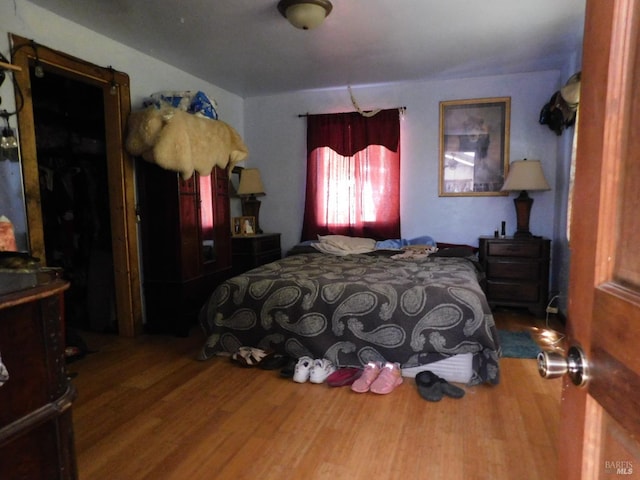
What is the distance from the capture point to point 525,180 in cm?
355

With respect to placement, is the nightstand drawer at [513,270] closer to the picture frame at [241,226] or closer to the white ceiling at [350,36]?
the white ceiling at [350,36]

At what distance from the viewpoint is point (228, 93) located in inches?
175

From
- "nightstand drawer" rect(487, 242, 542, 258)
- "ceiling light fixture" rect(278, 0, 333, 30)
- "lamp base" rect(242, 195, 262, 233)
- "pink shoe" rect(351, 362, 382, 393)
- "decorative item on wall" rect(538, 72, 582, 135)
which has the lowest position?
"pink shoe" rect(351, 362, 382, 393)

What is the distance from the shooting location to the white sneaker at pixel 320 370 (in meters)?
2.30

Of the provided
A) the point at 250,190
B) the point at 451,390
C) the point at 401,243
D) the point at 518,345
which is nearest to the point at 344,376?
the point at 451,390

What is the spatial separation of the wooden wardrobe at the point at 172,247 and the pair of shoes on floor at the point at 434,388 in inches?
77.6

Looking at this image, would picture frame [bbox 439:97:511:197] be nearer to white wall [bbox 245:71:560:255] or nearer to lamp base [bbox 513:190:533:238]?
white wall [bbox 245:71:560:255]

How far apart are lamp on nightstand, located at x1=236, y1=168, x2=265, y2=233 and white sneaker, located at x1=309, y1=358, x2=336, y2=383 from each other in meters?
2.51

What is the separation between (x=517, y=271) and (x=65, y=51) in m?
4.04

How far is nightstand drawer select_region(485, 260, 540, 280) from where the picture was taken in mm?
3555

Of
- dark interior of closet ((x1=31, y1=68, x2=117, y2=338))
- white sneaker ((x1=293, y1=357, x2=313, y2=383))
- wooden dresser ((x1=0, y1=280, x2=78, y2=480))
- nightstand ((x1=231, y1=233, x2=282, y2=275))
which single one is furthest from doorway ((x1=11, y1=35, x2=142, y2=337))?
wooden dresser ((x1=0, y1=280, x2=78, y2=480))

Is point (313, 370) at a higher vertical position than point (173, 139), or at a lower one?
lower

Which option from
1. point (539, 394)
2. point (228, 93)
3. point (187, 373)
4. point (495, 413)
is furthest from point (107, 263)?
point (539, 394)

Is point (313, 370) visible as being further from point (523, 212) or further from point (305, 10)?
point (523, 212)
